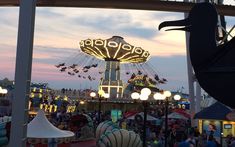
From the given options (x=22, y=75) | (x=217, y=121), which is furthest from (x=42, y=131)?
(x=217, y=121)

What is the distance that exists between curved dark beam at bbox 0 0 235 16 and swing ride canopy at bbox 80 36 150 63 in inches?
534

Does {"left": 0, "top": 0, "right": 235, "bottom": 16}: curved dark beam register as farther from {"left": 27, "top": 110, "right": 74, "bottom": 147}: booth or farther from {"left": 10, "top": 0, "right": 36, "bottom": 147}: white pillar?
{"left": 10, "top": 0, "right": 36, "bottom": 147}: white pillar

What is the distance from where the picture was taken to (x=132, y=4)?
24.0m

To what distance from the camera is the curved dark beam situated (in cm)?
2348

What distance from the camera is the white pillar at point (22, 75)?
471 centimetres

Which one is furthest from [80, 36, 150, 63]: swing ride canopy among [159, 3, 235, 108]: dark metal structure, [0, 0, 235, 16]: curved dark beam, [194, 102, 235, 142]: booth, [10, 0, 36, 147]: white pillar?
[159, 3, 235, 108]: dark metal structure

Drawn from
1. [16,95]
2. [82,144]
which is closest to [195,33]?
[16,95]

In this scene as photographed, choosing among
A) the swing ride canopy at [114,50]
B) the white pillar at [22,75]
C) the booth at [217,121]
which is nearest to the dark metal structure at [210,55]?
the white pillar at [22,75]

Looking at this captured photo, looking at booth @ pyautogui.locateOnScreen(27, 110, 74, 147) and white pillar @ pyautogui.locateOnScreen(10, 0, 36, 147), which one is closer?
white pillar @ pyautogui.locateOnScreen(10, 0, 36, 147)

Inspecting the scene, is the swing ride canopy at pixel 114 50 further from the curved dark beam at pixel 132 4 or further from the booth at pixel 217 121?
the booth at pixel 217 121

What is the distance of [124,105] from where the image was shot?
3853cm

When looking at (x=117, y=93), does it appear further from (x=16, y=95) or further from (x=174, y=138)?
(x=16, y=95)

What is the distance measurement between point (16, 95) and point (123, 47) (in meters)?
34.8

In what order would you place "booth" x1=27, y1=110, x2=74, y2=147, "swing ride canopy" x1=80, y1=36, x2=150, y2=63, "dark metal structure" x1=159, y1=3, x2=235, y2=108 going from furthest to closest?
"swing ride canopy" x1=80, y1=36, x2=150, y2=63 → "booth" x1=27, y1=110, x2=74, y2=147 → "dark metal structure" x1=159, y1=3, x2=235, y2=108
